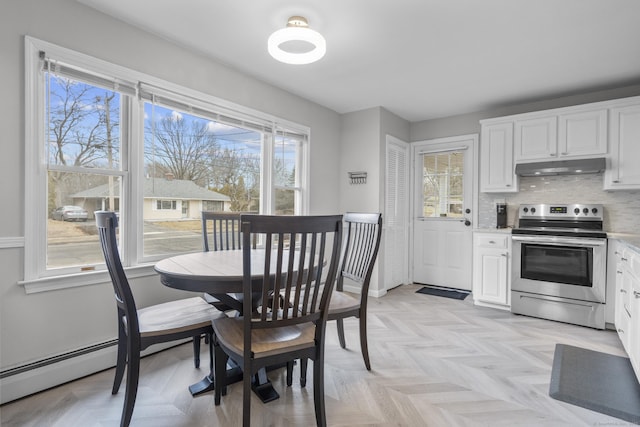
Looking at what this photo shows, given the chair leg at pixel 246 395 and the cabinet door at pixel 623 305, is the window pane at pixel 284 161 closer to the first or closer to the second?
the chair leg at pixel 246 395

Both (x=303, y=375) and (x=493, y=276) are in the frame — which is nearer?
(x=303, y=375)

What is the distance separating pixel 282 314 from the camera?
162 centimetres

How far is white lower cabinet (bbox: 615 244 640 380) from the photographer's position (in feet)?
6.57

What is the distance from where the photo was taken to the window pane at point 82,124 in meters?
2.12

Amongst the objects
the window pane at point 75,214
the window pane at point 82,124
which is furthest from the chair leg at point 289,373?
the window pane at point 82,124

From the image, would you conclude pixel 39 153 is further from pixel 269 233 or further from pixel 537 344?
pixel 537 344

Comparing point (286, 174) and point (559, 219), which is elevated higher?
point (286, 174)

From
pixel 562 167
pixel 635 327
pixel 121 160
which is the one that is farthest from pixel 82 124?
pixel 562 167

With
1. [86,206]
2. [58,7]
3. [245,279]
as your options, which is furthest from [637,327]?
[58,7]

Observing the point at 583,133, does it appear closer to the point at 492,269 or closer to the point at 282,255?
the point at 492,269

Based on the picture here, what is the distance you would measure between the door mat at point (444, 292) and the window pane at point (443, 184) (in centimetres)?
107

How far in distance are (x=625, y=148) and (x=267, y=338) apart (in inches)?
154

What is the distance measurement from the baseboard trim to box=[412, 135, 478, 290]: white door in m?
4.05

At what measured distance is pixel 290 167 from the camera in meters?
3.97
